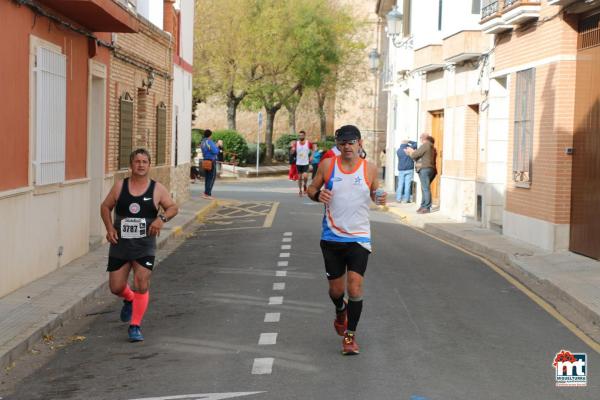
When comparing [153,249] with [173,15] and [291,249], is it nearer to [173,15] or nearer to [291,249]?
[291,249]

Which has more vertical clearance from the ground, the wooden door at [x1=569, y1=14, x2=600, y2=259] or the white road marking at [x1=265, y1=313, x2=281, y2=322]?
the wooden door at [x1=569, y1=14, x2=600, y2=259]

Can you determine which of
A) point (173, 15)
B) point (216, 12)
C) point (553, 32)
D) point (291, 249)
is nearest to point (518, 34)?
point (553, 32)

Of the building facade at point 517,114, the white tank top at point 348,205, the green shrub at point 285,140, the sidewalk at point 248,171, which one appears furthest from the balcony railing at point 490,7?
the green shrub at point 285,140

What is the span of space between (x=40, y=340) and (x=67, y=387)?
6.39 ft

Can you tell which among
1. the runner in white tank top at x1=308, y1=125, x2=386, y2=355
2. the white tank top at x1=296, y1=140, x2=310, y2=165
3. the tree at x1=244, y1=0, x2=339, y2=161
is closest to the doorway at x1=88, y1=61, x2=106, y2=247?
the runner in white tank top at x1=308, y1=125, x2=386, y2=355

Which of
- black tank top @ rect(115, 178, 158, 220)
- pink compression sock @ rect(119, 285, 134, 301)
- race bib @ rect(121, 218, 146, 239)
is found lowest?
pink compression sock @ rect(119, 285, 134, 301)

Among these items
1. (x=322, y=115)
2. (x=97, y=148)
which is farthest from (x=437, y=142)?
Answer: (x=322, y=115)

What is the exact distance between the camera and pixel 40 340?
9461mm

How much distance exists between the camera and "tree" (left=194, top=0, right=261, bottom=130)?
164 feet

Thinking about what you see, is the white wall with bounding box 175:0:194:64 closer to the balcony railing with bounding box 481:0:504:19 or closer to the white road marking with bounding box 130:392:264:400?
the balcony railing with bounding box 481:0:504:19

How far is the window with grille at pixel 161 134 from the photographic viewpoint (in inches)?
955

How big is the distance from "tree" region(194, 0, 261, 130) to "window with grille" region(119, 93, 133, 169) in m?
29.6

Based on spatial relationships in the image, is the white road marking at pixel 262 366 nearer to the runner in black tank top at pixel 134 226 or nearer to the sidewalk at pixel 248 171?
the runner in black tank top at pixel 134 226

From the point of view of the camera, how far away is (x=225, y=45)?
4978cm
